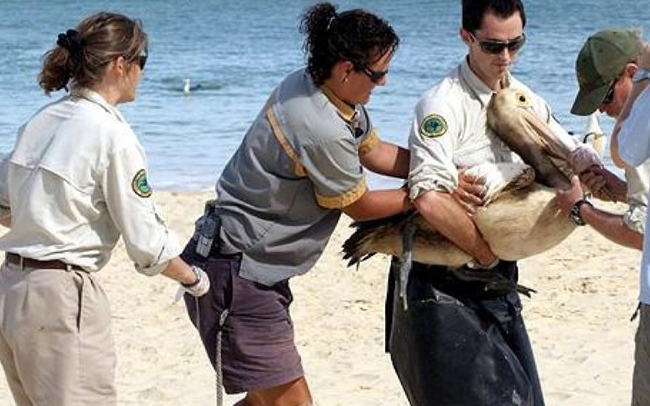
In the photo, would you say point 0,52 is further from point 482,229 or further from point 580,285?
point 482,229

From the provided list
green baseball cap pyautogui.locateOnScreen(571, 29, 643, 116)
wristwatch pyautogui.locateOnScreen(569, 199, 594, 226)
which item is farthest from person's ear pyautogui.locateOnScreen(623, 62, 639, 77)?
wristwatch pyautogui.locateOnScreen(569, 199, 594, 226)

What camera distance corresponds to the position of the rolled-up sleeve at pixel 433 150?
14.3 ft

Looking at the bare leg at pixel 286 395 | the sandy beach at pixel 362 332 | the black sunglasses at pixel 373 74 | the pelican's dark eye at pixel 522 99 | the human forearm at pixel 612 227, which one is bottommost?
the sandy beach at pixel 362 332

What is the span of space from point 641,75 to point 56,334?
187 cm

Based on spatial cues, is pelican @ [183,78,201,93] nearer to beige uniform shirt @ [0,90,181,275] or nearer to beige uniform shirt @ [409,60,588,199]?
beige uniform shirt @ [409,60,588,199]

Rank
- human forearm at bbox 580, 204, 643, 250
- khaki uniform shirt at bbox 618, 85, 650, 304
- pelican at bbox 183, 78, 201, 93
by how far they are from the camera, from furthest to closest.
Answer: pelican at bbox 183, 78, 201, 93, human forearm at bbox 580, 204, 643, 250, khaki uniform shirt at bbox 618, 85, 650, 304

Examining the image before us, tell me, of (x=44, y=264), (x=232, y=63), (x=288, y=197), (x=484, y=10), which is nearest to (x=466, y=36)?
(x=484, y=10)

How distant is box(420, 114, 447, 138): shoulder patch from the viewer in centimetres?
438

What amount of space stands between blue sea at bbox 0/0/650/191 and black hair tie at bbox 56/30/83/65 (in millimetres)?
680

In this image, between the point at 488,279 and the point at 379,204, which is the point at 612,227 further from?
the point at 379,204

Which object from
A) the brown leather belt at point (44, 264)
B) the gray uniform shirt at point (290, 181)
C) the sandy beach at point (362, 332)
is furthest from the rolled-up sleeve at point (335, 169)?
the sandy beach at point (362, 332)

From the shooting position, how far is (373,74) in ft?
14.4

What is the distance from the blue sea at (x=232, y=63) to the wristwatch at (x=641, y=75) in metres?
1.49

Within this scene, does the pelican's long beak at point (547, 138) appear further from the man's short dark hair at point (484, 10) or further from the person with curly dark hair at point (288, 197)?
the person with curly dark hair at point (288, 197)
